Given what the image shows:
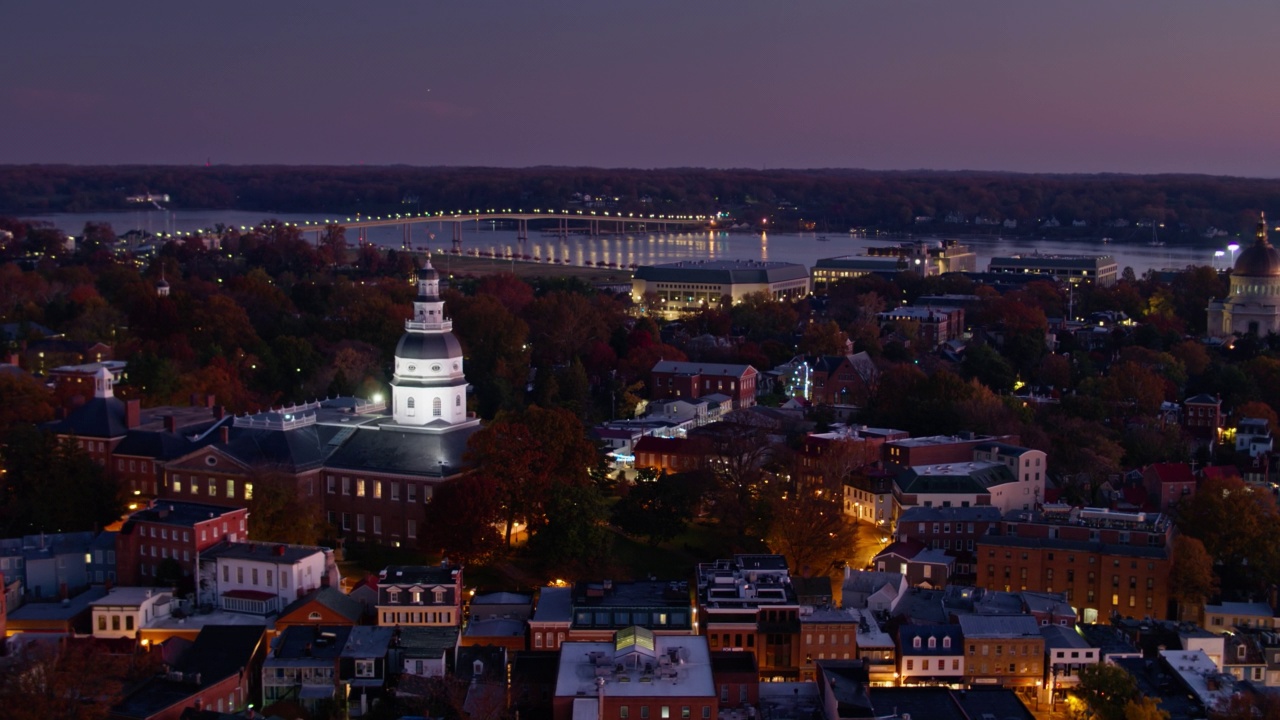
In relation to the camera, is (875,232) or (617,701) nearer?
(617,701)

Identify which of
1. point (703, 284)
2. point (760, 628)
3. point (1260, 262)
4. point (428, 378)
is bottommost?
point (760, 628)

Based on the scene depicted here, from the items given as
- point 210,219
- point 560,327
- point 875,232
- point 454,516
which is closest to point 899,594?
point 454,516

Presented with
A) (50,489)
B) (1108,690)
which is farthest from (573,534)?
(50,489)

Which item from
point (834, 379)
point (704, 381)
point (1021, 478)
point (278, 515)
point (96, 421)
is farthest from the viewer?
point (834, 379)

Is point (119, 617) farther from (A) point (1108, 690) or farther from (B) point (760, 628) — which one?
(A) point (1108, 690)

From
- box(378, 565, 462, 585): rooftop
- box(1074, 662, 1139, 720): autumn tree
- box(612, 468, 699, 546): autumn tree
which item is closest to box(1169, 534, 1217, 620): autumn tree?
box(1074, 662, 1139, 720): autumn tree

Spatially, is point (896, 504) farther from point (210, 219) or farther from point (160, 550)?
point (210, 219)

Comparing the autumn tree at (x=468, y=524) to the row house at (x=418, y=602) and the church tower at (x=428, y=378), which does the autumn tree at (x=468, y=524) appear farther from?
the church tower at (x=428, y=378)

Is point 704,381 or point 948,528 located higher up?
point 704,381
